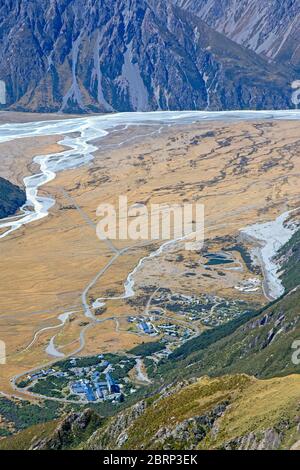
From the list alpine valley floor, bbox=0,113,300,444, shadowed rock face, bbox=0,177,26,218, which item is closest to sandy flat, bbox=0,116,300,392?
alpine valley floor, bbox=0,113,300,444

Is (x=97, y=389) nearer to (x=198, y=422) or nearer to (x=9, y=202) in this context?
(x=198, y=422)

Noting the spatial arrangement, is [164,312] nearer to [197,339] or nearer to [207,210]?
[197,339]

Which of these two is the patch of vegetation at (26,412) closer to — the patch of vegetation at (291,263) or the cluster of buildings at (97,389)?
the cluster of buildings at (97,389)

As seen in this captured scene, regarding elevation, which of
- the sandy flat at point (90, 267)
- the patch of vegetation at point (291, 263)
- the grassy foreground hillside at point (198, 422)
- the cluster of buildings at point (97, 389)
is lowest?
the sandy flat at point (90, 267)

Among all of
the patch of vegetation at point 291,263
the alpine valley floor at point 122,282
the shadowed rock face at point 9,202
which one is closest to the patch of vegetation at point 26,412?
the alpine valley floor at point 122,282

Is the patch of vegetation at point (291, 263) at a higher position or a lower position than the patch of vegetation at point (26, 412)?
higher

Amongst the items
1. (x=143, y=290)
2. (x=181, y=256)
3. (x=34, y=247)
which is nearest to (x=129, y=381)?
(x=143, y=290)

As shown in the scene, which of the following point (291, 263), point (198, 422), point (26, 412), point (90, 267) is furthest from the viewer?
Result: point (90, 267)

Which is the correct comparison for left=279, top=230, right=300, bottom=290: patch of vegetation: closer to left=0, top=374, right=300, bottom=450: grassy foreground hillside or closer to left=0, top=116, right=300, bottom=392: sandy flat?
left=0, top=116, right=300, bottom=392: sandy flat

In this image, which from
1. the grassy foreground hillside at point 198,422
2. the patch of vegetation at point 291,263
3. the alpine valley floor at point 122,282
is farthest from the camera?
the patch of vegetation at point 291,263

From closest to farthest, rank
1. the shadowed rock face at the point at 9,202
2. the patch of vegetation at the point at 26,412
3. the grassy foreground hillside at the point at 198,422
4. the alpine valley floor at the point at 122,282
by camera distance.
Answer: the grassy foreground hillside at the point at 198,422 → the patch of vegetation at the point at 26,412 → the alpine valley floor at the point at 122,282 → the shadowed rock face at the point at 9,202

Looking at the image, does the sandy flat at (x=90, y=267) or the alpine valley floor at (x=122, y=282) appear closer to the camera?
the alpine valley floor at (x=122, y=282)

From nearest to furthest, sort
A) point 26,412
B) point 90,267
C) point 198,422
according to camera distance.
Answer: point 198,422, point 26,412, point 90,267

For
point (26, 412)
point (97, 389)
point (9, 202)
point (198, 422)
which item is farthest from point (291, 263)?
point (9, 202)
